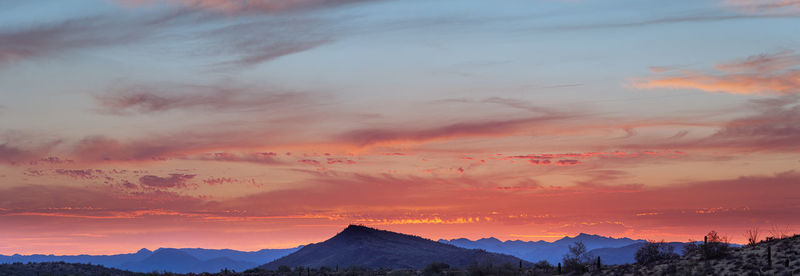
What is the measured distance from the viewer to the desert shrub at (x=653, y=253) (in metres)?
69.6

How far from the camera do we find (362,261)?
186625mm

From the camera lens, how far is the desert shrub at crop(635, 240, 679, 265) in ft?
228

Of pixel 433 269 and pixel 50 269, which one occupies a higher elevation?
pixel 433 269

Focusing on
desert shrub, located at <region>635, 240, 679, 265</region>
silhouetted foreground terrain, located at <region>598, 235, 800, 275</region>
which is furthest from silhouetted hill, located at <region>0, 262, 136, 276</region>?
silhouetted foreground terrain, located at <region>598, 235, 800, 275</region>

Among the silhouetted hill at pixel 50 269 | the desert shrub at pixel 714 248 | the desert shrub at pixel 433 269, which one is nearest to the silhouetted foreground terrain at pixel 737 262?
the desert shrub at pixel 714 248

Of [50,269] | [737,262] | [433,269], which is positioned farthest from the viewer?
[50,269]

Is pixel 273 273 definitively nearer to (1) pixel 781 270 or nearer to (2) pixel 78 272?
(2) pixel 78 272

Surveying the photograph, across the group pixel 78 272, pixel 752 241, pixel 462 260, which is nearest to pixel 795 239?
pixel 752 241

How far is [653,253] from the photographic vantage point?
7031 cm

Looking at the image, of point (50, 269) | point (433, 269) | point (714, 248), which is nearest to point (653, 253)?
point (714, 248)

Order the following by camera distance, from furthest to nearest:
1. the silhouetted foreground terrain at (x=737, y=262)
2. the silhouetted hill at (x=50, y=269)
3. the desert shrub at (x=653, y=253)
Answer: the silhouetted hill at (x=50, y=269)
the desert shrub at (x=653, y=253)
the silhouetted foreground terrain at (x=737, y=262)

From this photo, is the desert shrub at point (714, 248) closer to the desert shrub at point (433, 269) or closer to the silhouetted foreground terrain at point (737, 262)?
the silhouetted foreground terrain at point (737, 262)

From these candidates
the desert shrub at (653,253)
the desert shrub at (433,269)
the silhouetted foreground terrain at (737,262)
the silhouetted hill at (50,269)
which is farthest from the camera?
the silhouetted hill at (50,269)

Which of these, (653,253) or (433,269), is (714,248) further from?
(433,269)
